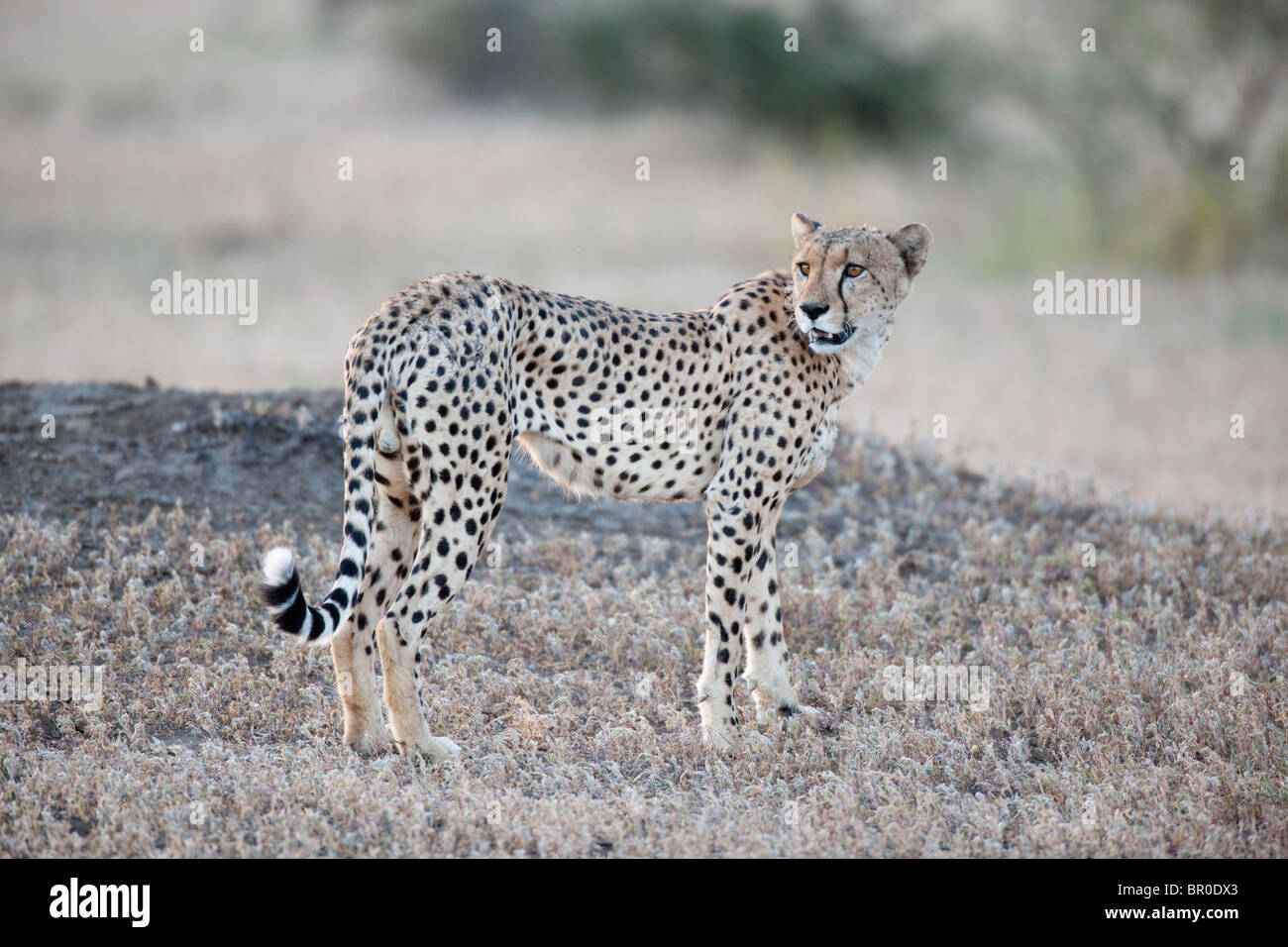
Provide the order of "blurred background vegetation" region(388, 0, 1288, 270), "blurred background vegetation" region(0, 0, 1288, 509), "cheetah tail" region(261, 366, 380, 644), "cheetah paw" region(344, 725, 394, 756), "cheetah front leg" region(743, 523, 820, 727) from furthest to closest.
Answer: "blurred background vegetation" region(388, 0, 1288, 270), "blurred background vegetation" region(0, 0, 1288, 509), "cheetah front leg" region(743, 523, 820, 727), "cheetah paw" region(344, 725, 394, 756), "cheetah tail" region(261, 366, 380, 644)

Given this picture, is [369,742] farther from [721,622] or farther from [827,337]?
[827,337]

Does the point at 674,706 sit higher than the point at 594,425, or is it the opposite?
the point at 594,425

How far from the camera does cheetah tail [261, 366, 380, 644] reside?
174 inches

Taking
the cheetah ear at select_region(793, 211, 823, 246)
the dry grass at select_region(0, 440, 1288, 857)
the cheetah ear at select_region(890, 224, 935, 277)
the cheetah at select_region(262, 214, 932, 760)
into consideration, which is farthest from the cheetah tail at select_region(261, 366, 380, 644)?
the cheetah ear at select_region(890, 224, 935, 277)

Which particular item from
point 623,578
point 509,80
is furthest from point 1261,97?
point 623,578

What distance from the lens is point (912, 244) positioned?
566cm

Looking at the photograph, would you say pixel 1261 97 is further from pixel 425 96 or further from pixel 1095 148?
pixel 425 96

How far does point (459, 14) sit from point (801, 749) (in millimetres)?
26087

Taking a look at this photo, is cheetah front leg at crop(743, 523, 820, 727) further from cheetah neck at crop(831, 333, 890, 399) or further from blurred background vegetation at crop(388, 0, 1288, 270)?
blurred background vegetation at crop(388, 0, 1288, 270)

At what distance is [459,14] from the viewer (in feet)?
94.1

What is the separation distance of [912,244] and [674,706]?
2.14 m

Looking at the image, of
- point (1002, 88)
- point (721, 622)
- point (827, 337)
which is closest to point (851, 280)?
point (827, 337)

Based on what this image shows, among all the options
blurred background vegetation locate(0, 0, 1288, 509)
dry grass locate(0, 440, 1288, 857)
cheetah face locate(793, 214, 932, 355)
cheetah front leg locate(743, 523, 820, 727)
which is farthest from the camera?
blurred background vegetation locate(0, 0, 1288, 509)

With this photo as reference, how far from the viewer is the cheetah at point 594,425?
16.5 feet
